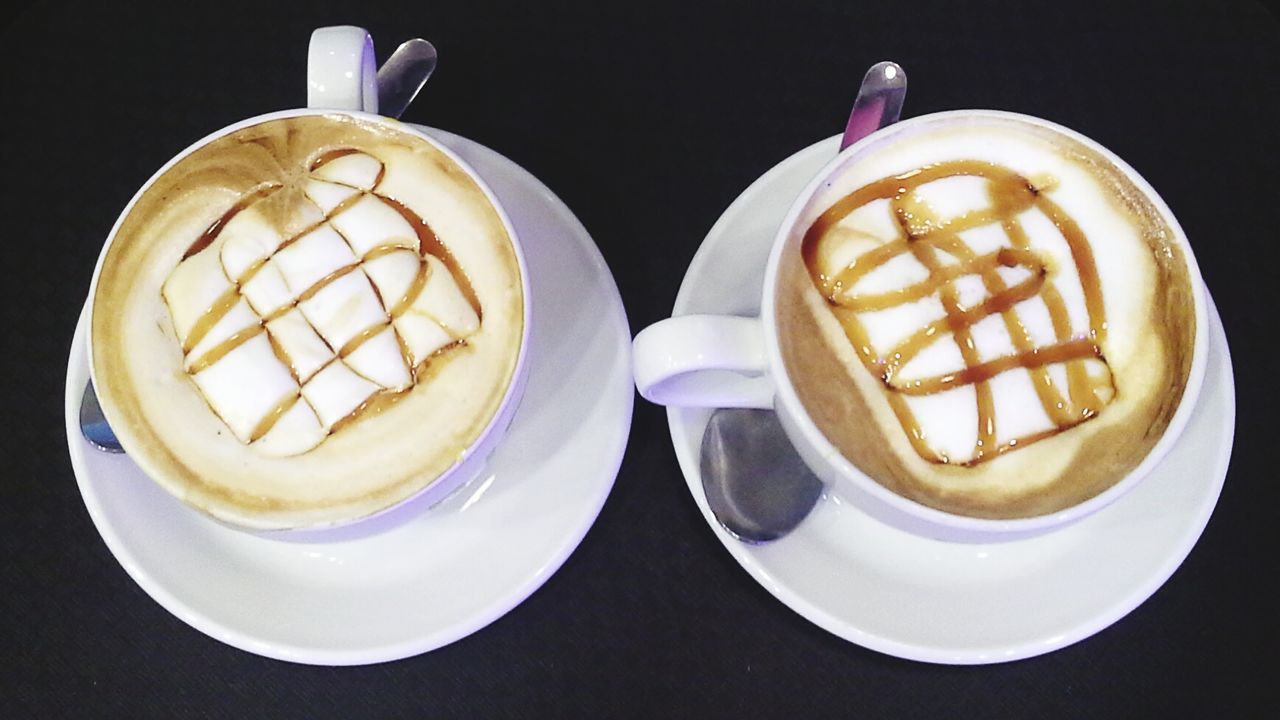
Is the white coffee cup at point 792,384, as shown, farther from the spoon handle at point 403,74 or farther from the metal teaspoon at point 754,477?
the spoon handle at point 403,74

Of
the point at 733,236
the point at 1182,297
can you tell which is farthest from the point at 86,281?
the point at 1182,297

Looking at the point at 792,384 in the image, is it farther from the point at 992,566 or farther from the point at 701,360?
the point at 992,566

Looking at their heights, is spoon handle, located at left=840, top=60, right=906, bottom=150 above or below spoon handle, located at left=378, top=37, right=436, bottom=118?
above

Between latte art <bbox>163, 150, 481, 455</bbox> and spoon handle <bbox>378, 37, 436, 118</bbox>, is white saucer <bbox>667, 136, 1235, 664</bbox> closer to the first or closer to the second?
latte art <bbox>163, 150, 481, 455</bbox>

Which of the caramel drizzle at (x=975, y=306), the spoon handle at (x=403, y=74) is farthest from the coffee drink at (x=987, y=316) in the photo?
the spoon handle at (x=403, y=74)

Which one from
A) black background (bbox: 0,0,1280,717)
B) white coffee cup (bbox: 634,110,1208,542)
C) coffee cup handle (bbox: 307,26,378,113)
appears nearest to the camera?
white coffee cup (bbox: 634,110,1208,542)

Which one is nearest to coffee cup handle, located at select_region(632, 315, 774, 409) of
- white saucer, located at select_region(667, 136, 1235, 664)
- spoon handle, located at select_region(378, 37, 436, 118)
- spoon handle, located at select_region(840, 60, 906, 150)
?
white saucer, located at select_region(667, 136, 1235, 664)
